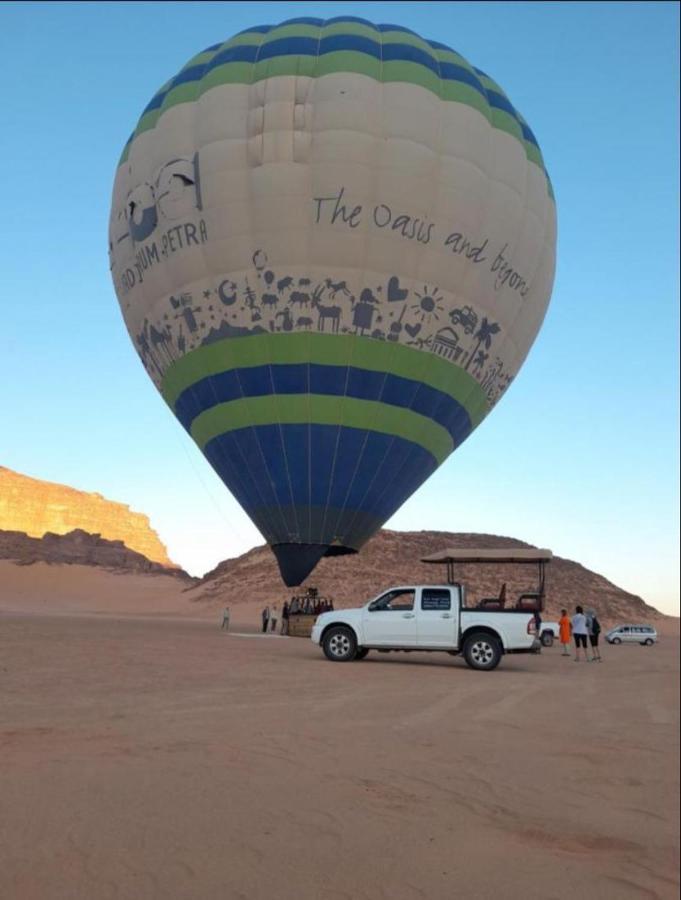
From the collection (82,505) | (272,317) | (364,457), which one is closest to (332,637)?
(82,505)

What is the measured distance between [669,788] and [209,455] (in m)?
23.3

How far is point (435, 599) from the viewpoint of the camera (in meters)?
16.3

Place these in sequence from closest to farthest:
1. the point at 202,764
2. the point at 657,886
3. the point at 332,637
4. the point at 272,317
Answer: the point at 657,886 → the point at 202,764 → the point at 332,637 → the point at 272,317

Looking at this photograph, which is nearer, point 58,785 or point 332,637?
point 58,785

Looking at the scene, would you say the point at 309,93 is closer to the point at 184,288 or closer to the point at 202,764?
the point at 184,288

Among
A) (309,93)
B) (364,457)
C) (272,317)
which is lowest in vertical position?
(364,457)

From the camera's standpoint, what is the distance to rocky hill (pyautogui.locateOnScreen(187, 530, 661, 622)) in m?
55.9

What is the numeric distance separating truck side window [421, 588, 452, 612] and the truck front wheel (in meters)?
0.86

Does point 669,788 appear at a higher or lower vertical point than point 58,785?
higher

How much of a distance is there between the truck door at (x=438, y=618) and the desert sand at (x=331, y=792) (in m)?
5.16

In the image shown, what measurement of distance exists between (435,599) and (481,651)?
1356mm

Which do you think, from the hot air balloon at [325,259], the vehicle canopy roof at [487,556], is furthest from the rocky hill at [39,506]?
the vehicle canopy roof at [487,556]

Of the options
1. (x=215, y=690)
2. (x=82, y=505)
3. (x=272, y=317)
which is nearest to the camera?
(x=215, y=690)

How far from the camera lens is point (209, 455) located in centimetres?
2517
